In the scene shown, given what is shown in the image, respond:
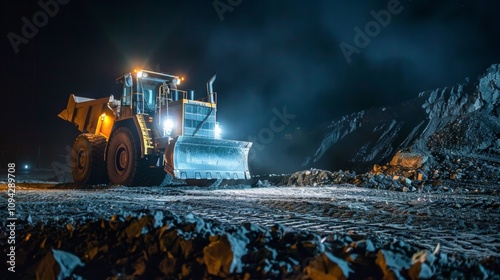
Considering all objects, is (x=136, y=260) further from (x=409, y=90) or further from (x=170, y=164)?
(x=409, y=90)

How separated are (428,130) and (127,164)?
12656 mm

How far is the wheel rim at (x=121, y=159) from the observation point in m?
10.9

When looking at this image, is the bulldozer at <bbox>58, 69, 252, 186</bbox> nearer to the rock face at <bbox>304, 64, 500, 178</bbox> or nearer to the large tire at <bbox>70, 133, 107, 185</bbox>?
the large tire at <bbox>70, 133, 107, 185</bbox>

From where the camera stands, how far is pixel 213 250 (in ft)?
8.17

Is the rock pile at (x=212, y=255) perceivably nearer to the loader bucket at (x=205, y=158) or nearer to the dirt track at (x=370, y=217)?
the dirt track at (x=370, y=217)

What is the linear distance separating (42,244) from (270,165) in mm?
18676

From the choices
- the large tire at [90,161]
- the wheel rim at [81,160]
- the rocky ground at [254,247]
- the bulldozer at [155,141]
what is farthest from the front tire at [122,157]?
the rocky ground at [254,247]

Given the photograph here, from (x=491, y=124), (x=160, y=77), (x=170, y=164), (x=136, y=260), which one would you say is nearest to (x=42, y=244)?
(x=136, y=260)

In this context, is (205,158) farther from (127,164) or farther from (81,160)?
(81,160)

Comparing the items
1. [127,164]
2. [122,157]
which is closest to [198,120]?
[127,164]

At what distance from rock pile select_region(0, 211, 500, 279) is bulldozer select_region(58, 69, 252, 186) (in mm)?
6393

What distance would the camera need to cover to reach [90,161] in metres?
11.6

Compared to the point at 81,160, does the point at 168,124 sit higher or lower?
higher

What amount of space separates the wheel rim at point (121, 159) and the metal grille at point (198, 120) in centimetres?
180
